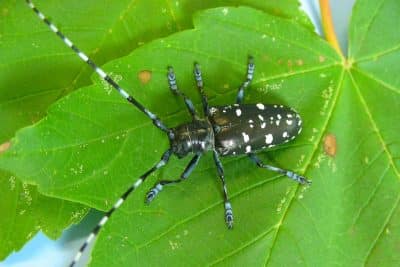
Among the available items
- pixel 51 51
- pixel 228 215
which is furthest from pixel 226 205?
pixel 51 51

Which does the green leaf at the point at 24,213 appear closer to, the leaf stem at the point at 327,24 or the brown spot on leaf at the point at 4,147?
the brown spot on leaf at the point at 4,147

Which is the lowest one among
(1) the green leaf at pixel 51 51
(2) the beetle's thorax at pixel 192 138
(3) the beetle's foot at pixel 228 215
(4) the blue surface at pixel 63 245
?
(3) the beetle's foot at pixel 228 215

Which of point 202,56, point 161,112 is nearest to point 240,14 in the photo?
point 202,56

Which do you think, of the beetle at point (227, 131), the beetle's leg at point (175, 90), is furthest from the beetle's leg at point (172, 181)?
the beetle's leg at point (175, 90)

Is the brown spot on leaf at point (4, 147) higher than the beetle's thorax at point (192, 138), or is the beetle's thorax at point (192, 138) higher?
the beetle's thorax at point (192, 138)

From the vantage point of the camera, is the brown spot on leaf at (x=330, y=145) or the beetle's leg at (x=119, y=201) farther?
the brown spot on leaf at (x=330, y=145)

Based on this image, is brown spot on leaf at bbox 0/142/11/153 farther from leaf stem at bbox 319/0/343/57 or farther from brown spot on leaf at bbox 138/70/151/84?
leaf stem at bbox 319/0/343/57

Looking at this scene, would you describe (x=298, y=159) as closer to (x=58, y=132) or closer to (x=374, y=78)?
(x=374, y=78)

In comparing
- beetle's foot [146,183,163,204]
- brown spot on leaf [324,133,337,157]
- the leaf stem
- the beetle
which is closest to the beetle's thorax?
the beetle
